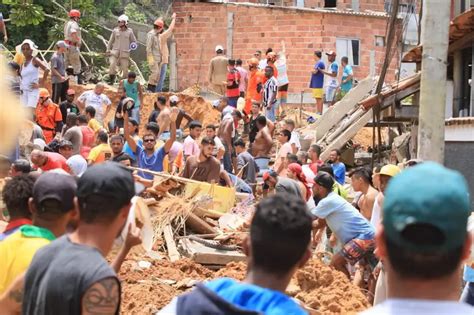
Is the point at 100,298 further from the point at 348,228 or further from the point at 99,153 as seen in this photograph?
the point at 99,153

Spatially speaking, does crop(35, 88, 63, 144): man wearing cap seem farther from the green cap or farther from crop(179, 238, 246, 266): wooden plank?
the green cap

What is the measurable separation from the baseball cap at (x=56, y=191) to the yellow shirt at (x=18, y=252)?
13 cm

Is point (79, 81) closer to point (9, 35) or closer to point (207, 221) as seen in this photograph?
point (9, 35)

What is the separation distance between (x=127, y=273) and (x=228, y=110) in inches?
358

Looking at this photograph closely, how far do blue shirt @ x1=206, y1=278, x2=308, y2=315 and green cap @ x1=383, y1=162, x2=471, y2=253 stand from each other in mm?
486

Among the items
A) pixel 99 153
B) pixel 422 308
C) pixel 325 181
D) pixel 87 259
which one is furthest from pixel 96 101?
pixel 422 308

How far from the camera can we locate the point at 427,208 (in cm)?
275

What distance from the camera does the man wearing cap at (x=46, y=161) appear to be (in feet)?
36.1

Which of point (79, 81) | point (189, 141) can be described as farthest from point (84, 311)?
point (79, 81)

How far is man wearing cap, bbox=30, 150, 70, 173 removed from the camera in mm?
11008

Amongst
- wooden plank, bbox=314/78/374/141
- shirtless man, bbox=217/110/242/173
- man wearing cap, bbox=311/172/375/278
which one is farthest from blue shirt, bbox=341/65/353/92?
man wearing cap, bbox=311/172/375/278

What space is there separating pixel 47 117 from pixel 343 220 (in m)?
9.36

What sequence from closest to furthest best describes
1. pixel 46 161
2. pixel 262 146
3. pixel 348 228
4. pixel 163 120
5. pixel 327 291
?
pixel 327 291, pixel 348 228, pixel 46 161, pixel 262 146, pixel 163 120

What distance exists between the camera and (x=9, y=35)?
28.5 metres
